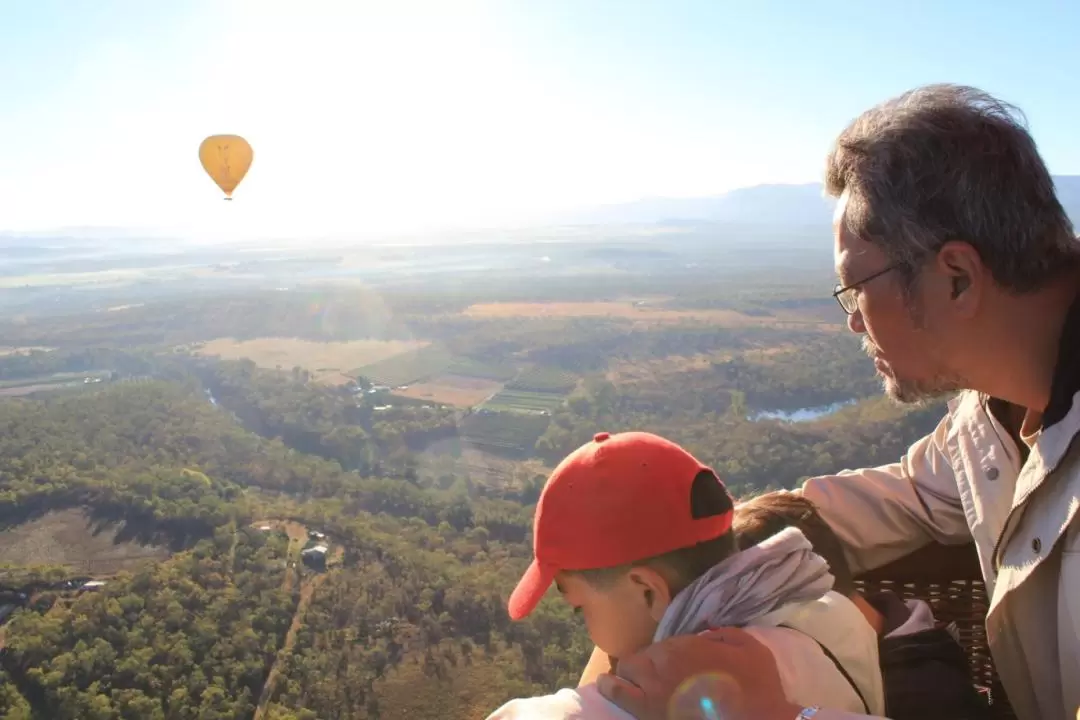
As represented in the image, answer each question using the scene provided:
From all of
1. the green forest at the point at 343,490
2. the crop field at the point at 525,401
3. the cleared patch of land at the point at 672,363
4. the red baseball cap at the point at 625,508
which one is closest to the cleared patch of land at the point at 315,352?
the green forest at the point at 343,490

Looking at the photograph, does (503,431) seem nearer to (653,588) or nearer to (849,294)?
(849,294)

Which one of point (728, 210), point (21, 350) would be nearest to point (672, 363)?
point (21, 350)

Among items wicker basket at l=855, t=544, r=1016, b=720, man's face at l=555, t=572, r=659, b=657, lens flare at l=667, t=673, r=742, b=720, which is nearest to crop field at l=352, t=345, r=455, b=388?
wicker basket at l=855, t=544, r=1016, b=720

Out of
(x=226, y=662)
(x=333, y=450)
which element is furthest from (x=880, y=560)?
(x=333, y=450)

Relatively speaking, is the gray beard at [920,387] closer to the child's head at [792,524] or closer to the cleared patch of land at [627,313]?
the child's head at [792,524]

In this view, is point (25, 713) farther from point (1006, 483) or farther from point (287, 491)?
point (1006, 483)

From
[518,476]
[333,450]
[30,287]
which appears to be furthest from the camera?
[30,287]
